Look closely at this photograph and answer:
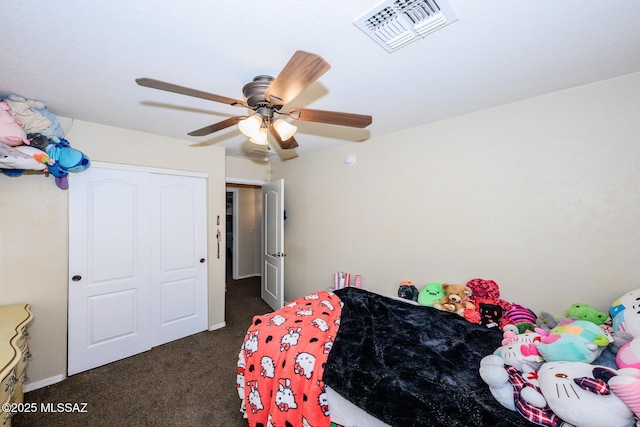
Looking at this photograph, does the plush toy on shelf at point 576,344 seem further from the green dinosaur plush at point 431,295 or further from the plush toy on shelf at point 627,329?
the green dinosaur plush at point 431,295

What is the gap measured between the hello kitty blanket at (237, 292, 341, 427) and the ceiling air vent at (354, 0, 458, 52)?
5.67 ft

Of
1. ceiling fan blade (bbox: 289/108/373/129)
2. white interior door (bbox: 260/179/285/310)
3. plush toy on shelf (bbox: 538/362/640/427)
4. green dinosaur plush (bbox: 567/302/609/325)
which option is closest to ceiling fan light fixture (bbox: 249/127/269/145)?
ceiling fan blade (bbox: 289/108/373/129)

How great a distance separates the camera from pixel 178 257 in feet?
9.59

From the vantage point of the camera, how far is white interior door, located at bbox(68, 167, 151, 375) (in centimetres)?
Answer: 231

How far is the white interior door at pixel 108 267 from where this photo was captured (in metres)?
2.31

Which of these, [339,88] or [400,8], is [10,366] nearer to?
[339,88]

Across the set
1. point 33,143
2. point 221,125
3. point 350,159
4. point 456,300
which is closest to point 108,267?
point 33,143

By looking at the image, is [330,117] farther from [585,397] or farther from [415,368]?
[585,397]

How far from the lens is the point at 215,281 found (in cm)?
321

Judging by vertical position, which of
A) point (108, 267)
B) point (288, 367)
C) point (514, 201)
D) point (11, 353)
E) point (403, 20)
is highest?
point (403, 20)

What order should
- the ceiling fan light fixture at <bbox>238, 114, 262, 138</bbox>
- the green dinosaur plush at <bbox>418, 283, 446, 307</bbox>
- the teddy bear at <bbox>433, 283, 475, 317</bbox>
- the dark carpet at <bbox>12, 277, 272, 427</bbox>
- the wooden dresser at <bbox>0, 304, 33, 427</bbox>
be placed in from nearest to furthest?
the wooden dresser at <bbox>0, 304, 33, 427</bbox> < the ceiling fan light fixture at <bbox>238, 114, 262, 138</bbox> < the dark carpet at <bbox>12, 277, 272, 427</bbox> < the teddy bear at <bbox>433, 283, 475, 317</bbox> < the green dinosaur plush at <bbox>418, 283, 446, 307</bbox>

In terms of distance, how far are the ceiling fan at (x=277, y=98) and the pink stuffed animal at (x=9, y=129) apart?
1.25 m

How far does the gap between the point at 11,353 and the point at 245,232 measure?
13.7 feet

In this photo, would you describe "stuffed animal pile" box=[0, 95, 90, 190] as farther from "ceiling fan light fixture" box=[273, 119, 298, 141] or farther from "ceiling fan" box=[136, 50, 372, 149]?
"ceiling fan light fixture" box=[273, 119, 298, 141]
